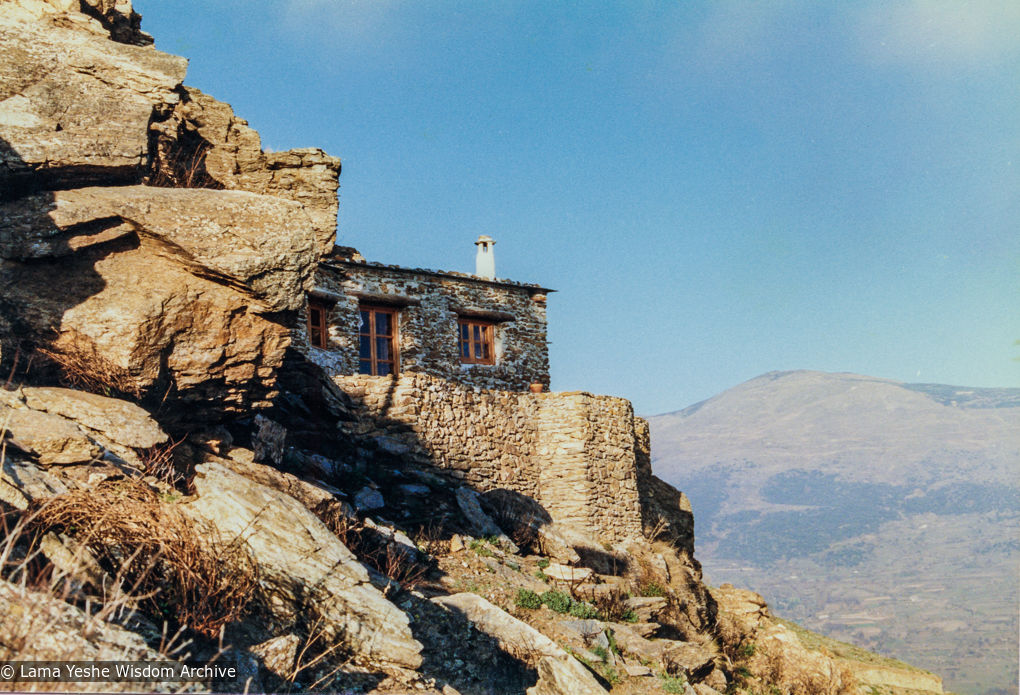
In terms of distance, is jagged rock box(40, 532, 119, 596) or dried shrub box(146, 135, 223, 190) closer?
jagged rock box(40, 532, 119, 596)

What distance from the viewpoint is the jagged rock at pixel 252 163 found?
1116 cm

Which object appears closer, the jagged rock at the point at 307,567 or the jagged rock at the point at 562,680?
the jagged rock at the point at 307,567

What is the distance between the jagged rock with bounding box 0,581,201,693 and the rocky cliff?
0.01m

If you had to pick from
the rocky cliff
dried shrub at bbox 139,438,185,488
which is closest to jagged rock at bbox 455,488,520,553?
the rocky cliff

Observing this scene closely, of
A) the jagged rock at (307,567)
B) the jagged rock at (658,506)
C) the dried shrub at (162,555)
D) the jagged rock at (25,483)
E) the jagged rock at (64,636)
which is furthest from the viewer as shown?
the jagged rock at (658,506)

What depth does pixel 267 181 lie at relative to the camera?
11398mm

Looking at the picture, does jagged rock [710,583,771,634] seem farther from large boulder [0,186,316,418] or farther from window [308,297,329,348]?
large boulder [0,186,316,418]

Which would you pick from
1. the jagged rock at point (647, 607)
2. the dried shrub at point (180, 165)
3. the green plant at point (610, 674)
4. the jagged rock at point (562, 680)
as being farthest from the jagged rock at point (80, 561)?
the jagged rock at point (647, 607)

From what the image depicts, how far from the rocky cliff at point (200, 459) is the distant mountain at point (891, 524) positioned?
275ft

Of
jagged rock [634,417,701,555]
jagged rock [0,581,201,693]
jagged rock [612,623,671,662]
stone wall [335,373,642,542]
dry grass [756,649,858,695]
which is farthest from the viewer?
jagged rock [634,417,701,555]

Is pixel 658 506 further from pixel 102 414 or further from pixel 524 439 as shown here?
pixel 102 414

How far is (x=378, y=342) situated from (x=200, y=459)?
10609 millimetres

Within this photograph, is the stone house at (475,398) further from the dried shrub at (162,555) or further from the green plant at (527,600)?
the dried shrub at (162,555)

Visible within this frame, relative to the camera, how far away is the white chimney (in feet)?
73.8
